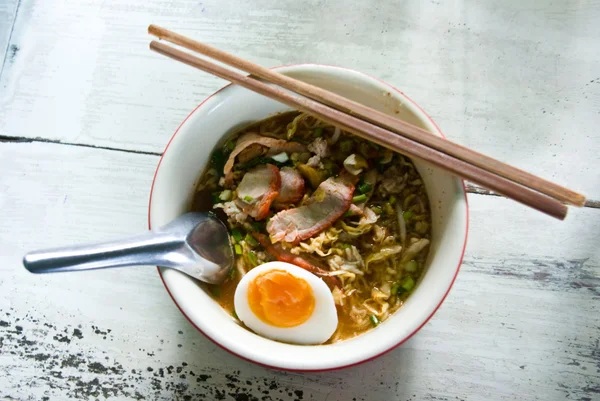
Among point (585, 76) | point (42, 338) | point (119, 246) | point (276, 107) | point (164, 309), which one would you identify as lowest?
point (42, 338)

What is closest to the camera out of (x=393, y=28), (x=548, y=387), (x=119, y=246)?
(x=119, y=246)

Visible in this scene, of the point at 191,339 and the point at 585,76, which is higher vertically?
the point at 585,76

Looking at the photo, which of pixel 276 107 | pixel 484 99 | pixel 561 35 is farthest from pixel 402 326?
pixel 561 35

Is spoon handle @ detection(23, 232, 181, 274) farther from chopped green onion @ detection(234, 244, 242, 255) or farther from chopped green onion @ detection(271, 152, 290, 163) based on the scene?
chopped green onion @ detection(271, 152, 290, 163)

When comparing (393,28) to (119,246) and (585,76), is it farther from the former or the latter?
(119,246)

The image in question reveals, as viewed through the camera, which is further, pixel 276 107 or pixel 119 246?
pixel 276 107

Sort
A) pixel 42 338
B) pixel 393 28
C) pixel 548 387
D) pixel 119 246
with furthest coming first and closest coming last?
pixel 393 28 → pixel 42 338 → pixel 548 387 → pixel 119 246
